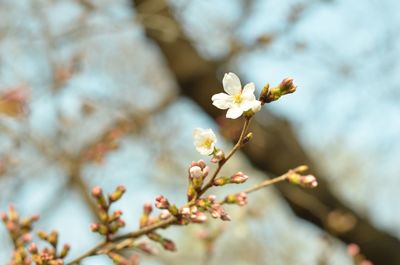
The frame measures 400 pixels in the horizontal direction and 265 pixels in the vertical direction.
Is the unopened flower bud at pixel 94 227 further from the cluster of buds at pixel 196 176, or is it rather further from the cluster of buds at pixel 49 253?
the cluster of buds at pixel 196 176

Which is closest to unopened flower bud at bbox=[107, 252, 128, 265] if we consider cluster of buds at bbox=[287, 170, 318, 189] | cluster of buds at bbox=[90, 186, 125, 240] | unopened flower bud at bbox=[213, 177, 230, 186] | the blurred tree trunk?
cluster of buds at bbox=[90, 186, 125, 240]

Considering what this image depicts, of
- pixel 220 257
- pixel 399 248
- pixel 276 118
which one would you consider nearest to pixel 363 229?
pixel 399 248

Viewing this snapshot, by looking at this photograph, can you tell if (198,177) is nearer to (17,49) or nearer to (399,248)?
(17,49)

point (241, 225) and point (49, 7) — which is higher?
point (49, 7)

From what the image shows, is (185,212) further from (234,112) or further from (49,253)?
(49,253)

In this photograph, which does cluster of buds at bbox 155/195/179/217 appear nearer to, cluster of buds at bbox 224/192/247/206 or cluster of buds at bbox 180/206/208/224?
cluster of buds at bbox 180/206/208/224

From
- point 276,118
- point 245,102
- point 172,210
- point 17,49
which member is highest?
point 276,118
